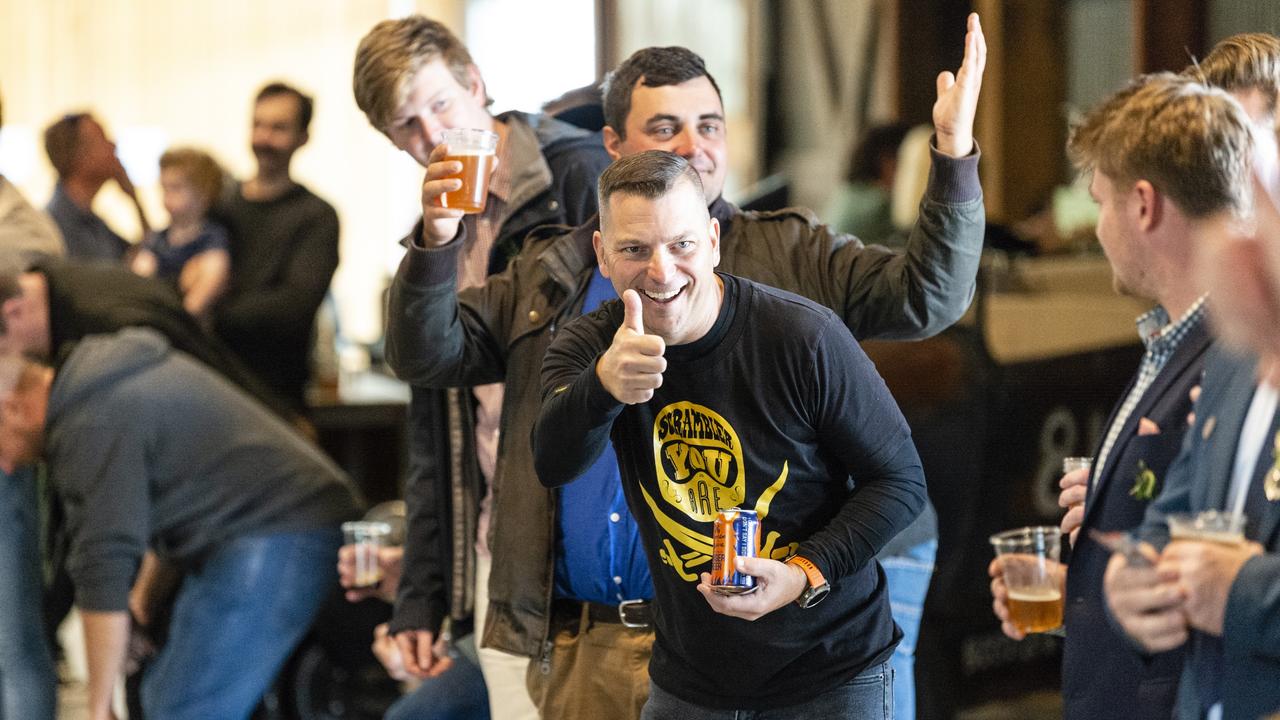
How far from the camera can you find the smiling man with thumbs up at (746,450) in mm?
1936

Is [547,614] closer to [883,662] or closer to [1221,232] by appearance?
[883,662]

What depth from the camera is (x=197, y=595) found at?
3.49m

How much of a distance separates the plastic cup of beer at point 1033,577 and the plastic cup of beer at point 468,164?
955 millimetres

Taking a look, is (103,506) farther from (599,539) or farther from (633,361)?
(633,361)

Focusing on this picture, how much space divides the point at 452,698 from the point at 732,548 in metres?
1.27

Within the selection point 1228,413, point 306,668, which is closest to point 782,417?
point 1228,413

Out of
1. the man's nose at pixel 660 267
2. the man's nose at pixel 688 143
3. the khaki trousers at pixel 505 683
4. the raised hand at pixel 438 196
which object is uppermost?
the man's nose at pixel 688 143

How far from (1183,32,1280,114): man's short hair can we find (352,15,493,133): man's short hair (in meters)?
1.32

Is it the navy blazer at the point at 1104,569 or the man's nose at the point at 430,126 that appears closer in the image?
the navy blazer at the point at 1104,569

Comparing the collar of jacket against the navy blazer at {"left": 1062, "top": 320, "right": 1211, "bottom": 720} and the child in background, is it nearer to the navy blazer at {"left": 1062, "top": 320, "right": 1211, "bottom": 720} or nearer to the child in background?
the navy blazer at {"left": 1062, "top": 320, "right": 1211, "bottom": 720}

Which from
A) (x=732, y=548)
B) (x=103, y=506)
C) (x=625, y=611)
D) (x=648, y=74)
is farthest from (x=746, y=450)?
(x=103, y=506)

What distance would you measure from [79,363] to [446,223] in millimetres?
1396

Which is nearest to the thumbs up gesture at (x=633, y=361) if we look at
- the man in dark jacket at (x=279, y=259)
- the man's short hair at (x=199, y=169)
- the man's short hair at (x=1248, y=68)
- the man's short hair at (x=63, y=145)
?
the man's short hair at (x=1248, y=68)

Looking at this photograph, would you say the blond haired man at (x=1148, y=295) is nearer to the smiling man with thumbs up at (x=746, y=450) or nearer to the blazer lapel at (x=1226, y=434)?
the blazer lapel at (x=1226, y=434)
